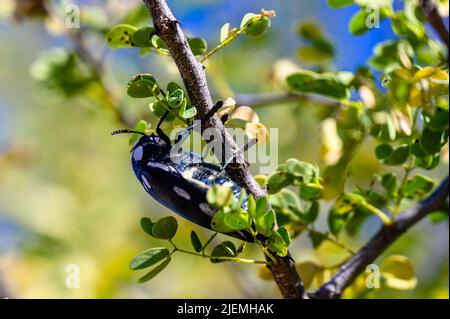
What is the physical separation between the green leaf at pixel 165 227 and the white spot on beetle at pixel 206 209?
68mm

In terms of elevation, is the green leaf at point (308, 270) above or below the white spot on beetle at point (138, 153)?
below

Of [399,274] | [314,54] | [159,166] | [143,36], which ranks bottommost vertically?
[399,274]

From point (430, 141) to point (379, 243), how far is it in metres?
0.32

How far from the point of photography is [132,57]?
3.01 meters

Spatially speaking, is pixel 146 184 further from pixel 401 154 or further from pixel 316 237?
pixel 401 154

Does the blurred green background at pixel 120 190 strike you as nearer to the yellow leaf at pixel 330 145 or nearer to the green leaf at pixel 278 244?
the yellow leaf at pixel 330 145

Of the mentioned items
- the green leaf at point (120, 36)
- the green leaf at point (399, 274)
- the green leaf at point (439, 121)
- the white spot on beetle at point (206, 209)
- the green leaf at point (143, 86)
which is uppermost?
the green leaf at point (120, 36)

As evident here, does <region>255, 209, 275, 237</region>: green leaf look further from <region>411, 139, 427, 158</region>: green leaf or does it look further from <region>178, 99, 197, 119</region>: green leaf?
<region>411, 139, 427, 158</region>: green leaf

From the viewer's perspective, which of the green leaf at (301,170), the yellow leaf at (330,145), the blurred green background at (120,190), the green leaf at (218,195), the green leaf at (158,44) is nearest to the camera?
the green leaf at (218,195)

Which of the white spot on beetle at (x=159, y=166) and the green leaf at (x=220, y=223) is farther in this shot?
the white spot on beetle at (x=159, y=166)

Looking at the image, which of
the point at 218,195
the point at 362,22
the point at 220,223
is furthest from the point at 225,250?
the point at 362,22

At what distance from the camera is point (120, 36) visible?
4.56 feet

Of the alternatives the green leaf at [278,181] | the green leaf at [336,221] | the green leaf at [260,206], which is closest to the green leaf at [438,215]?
the green leaf at [336,221]

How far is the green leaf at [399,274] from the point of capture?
1619 mm
